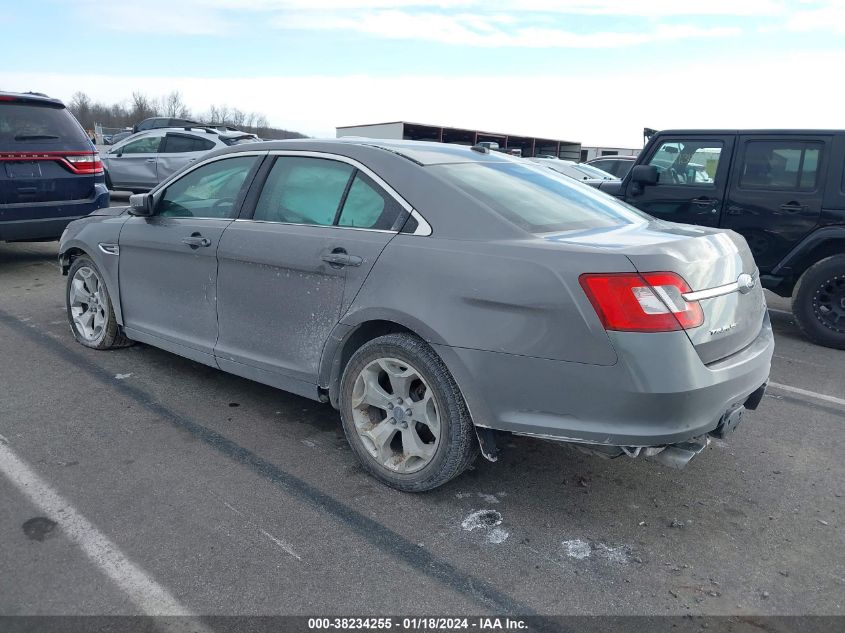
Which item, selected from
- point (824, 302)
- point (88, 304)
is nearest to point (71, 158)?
point (88, 304)

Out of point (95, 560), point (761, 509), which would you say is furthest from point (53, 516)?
point (761, 509)

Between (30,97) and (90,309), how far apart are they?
11.4 ft

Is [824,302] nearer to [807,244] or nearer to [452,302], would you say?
[807,244]

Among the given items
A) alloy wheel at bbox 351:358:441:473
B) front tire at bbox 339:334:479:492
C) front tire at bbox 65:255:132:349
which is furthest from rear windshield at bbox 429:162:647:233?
front tire at bbox 65:255:132:349

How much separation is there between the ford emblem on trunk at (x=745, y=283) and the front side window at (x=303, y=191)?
191 cm

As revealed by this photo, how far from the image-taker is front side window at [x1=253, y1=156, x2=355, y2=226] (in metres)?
3.55

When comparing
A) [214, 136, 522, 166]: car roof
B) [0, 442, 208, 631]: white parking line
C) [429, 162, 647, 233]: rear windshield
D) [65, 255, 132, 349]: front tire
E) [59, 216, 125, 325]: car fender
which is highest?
[214, 136, 522, 166]: car roof

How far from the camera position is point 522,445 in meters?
3.81

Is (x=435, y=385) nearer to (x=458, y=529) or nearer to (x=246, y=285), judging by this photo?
(x=458, y=529)

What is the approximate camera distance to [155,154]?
45.6 ft

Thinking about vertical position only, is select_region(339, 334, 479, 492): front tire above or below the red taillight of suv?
below

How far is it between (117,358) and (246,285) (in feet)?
5.86

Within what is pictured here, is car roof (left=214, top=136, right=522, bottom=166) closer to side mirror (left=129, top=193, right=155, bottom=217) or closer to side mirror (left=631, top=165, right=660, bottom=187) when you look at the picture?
side mirror (left=129, top=193, right=155, bottom=217)

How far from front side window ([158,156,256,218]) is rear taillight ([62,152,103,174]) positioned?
3.84 metres
